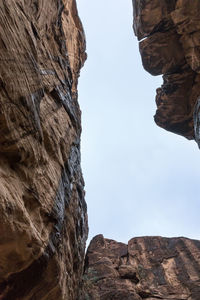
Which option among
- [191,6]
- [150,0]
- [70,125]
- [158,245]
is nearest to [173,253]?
[158,245]

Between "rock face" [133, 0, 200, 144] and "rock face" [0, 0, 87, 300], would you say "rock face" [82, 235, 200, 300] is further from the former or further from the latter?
"rock face" [133, 0, 200, 144]

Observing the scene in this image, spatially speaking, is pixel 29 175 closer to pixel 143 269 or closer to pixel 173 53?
pixel 143 269

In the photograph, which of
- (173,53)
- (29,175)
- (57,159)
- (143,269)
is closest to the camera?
(29,175)

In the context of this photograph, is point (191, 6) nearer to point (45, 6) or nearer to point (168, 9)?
point (168, 9)

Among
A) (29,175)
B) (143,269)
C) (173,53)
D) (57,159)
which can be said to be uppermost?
(173,53)

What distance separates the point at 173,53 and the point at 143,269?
21227mm

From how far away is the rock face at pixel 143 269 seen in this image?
19.3 m

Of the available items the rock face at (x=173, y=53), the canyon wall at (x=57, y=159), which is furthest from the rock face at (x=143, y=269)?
the rock face at (x=173, y=53)

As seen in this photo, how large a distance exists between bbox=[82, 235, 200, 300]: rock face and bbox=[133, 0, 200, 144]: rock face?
40.7 ft

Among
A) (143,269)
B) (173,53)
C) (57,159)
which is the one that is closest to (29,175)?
(57,159)

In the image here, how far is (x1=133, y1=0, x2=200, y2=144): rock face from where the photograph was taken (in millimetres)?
21312

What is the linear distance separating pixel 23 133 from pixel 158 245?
→ 24.3 m

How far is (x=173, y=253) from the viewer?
25344mm

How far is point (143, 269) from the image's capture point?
23.2m
